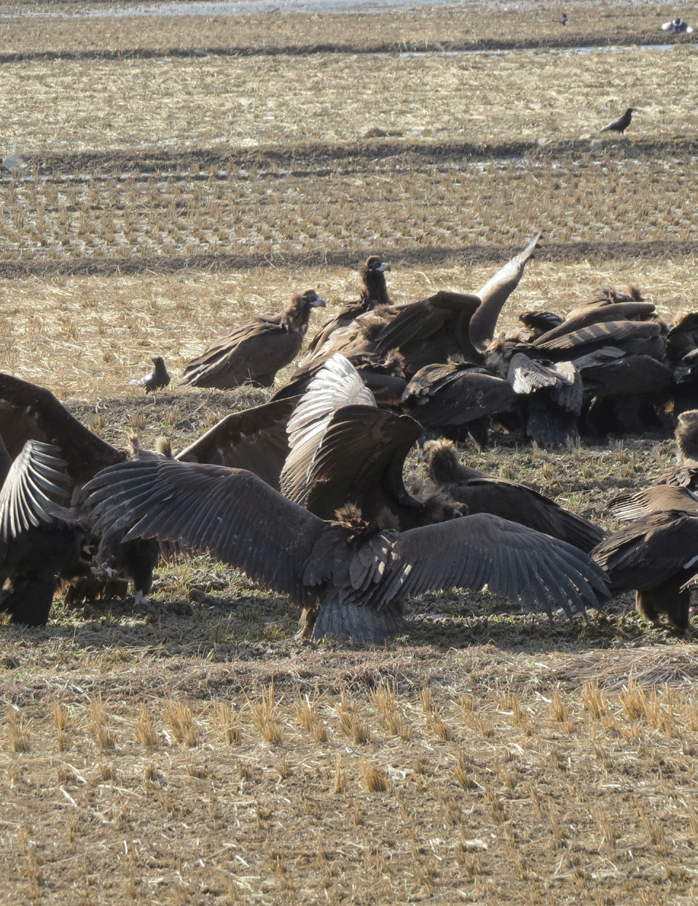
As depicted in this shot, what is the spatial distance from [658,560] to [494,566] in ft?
3.05

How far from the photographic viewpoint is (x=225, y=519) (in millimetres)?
6445

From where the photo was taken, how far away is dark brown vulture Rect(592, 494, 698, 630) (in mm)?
6375

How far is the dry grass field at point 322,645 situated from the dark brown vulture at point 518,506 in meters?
0.52

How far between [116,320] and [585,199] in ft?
32.5

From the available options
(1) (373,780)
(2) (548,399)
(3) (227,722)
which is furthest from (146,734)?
(2) (548,399)

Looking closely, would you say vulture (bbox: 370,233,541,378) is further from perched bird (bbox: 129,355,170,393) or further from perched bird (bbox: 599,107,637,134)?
perched bird (bbox: 599,107,637,134)

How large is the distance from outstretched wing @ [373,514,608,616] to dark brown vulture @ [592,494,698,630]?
0.22 m

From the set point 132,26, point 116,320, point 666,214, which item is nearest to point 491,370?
point 116,320

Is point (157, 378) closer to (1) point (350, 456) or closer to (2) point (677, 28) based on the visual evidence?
(1) point (350, 456)

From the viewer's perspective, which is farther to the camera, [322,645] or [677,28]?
[677,28]

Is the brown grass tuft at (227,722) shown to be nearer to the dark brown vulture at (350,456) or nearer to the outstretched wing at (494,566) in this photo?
the outstretched wing at (494,566)

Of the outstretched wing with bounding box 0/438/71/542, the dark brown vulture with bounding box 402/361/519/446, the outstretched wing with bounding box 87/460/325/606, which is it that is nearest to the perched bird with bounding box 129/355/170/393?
the dark brown vulture with bounding box 402/361/519/446

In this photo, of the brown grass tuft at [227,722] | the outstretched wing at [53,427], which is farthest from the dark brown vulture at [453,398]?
the brown grass tuft at [227,722]

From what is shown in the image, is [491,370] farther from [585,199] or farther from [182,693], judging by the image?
[585,199]
